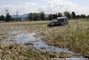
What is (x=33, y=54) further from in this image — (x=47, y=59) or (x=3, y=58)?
(x=3, y=58)

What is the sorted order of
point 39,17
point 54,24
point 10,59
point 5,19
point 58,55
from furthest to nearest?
point 39,17
point 5,19
point 54,24
point 58,55
point 10,59

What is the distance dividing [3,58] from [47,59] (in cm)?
227

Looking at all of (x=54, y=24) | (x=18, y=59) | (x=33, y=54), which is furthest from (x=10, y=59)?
(x=54, y=24)

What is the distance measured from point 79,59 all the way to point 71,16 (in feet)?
305

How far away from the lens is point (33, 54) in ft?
25.3

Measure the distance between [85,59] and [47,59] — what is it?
1.95m

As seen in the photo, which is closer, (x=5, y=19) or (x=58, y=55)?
(x=58, y=55)

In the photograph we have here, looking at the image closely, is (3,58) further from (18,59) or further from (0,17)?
(0,17)

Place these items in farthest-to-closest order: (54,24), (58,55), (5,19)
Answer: (5,19) < (54,24) < (58,55)

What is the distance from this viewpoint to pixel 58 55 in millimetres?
7391

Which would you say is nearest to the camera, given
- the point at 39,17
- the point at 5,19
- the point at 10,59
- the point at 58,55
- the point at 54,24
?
the point at 10,59

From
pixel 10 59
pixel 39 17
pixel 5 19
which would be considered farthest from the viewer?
pixel 39 17

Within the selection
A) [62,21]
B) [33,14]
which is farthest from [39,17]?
[62,21]

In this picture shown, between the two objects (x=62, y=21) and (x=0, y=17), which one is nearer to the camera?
(x=62, y=21)
